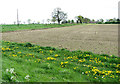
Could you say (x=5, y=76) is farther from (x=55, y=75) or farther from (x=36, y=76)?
(x=55, y=75)

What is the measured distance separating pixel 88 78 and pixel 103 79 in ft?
1.89

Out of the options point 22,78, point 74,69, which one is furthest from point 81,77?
point 22,78

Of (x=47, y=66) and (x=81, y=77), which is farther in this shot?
(x=47, y=66)

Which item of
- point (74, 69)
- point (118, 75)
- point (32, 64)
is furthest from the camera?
point (32, 64)

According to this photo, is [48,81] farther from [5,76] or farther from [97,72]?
[97,72]

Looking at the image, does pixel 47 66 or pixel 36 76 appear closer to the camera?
pixel 36 76

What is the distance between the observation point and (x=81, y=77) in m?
5.16

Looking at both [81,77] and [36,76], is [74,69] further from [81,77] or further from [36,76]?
[36,76]

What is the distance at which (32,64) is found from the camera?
6.29m

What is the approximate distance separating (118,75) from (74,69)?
1880 millimetres

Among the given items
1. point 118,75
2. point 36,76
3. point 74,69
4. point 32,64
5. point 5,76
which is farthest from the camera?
point 32,64

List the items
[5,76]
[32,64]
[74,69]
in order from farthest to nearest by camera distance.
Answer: [32,64] → [74,69] → [5,76]

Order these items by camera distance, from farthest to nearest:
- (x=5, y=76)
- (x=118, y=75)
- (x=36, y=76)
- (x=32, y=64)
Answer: (x=32, y=64), (x=118, y=75), (x=36, y=76), (x=5, y=76)

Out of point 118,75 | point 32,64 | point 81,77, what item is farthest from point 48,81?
point 118,75
